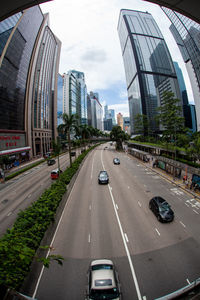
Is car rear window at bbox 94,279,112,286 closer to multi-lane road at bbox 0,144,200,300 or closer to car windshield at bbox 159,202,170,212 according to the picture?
multi-lane road at bbox 0,144,200,300

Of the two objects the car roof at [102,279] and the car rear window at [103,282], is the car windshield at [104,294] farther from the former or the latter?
the car rear window at [103,282]

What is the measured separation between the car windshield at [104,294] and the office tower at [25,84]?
1786 inches

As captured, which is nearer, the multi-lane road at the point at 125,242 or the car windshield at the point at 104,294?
the car windshield at the point at 104,294

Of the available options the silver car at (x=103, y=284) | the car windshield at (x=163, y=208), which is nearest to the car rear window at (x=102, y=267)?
the silver car at (x=103, y=284)

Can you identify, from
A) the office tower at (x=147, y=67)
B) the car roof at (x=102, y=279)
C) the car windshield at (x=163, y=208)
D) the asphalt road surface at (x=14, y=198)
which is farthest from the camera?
the office tower at (x=147, y=67)

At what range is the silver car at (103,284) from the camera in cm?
604

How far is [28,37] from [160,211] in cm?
7899

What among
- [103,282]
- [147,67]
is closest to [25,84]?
[103,282]

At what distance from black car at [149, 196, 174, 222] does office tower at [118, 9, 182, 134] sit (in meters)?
93.6

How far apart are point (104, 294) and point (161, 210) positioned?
8.88 meters

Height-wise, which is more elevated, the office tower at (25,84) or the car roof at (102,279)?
the office tower at (25,84)

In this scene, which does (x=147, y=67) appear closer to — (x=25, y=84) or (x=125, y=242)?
(x=25, y=84)

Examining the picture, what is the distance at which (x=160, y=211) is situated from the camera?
12.7 metres

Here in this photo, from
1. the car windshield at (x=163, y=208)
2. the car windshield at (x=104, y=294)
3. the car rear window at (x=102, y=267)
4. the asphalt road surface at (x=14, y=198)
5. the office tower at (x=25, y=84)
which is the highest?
the office tower at (x=25, y=84)
